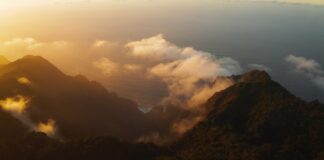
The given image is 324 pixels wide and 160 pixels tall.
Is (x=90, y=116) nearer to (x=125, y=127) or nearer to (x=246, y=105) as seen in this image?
(x=125, y=127)

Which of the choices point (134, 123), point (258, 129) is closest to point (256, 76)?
point (134, 123)

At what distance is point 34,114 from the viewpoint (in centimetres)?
13788

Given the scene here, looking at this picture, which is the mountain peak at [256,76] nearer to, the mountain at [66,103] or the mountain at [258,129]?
the mountain at [258,129]

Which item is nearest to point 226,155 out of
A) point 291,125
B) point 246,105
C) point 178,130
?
point 291,125

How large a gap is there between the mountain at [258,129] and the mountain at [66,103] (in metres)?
30.3

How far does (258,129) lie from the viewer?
122m

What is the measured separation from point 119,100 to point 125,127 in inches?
630

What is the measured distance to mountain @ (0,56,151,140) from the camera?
140 metres

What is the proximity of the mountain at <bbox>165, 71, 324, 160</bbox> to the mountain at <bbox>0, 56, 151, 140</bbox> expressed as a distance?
30340 millimetres

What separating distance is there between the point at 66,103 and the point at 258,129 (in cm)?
6351

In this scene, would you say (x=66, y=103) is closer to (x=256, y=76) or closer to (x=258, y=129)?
(x=258, y=129)

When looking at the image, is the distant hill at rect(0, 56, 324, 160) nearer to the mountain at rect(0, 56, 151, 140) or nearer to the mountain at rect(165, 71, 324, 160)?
the mountain at rect(0, 56, 151, 140)

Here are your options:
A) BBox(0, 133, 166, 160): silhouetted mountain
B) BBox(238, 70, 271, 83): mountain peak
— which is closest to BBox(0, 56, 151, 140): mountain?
BBox(0, 133, 166, 160): silhouetted mountain

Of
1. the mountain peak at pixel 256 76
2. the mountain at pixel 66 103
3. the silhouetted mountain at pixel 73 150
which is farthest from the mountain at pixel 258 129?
the mountain at pixel 66 103
